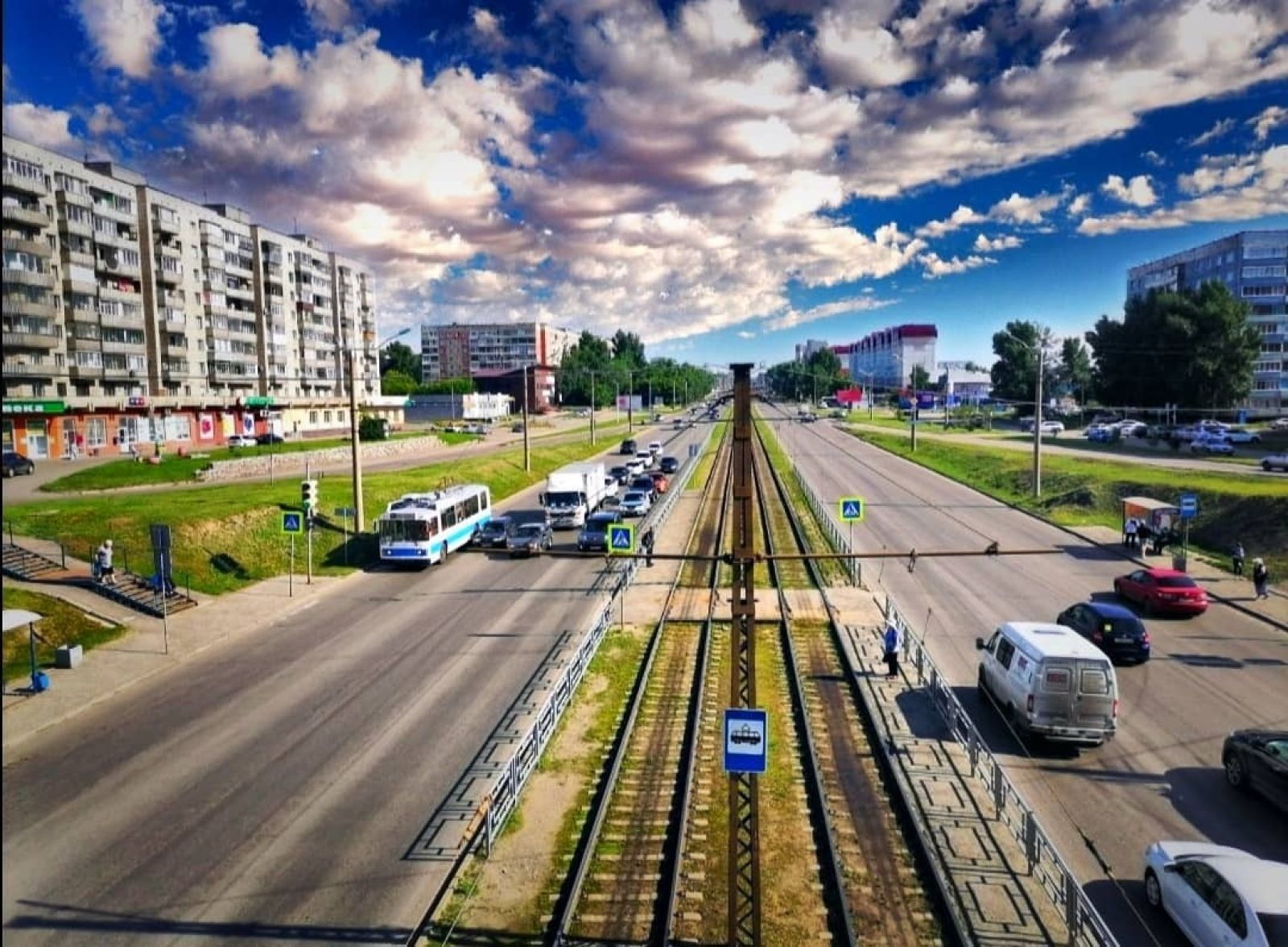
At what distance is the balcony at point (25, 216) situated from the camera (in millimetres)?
60625

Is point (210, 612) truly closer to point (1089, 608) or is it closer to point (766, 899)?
point (766, 899)

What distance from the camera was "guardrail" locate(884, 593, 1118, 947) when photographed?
10570 mm

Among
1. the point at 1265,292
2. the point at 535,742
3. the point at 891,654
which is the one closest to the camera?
the point at 535,742

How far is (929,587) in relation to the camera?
3061cm

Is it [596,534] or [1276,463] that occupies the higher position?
[1276,463]

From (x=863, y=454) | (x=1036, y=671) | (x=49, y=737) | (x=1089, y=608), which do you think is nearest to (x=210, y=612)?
(x=49, y=737)

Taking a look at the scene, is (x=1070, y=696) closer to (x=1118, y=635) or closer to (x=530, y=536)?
(x=1118, y=635)

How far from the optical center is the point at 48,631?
23422mm

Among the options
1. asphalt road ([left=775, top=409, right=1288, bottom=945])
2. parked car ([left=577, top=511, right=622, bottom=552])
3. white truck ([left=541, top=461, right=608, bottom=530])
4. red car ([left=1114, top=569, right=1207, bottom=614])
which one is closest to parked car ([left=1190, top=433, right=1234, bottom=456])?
asphalt road ([left=775, top=409, right=1288, bottom=945])

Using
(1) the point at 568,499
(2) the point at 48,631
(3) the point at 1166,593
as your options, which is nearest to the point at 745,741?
(3) the point at 1166,593

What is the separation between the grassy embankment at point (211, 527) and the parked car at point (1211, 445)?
2267 inches

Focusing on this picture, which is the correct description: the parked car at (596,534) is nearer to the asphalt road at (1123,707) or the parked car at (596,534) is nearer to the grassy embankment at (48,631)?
the asphalt road at (1123,707)

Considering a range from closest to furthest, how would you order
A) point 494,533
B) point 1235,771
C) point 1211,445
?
point 1235,771 < point 494,533 < point 1211,445

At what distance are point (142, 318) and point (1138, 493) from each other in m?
80.0
